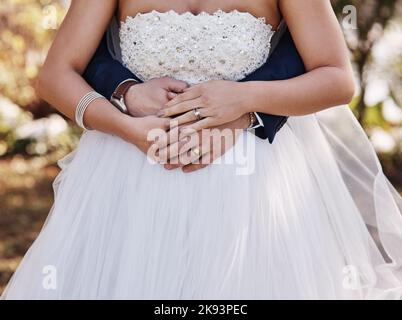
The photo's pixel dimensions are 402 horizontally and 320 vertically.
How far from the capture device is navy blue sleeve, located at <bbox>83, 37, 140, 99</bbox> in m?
2.16

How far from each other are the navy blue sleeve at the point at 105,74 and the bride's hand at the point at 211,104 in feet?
0.66

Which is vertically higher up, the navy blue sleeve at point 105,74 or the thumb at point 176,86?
the navy blue sleeve at point 105,74

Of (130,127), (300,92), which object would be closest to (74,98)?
(130,127)

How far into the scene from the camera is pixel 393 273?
94.2 inches

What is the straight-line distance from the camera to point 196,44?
2119 millimetres

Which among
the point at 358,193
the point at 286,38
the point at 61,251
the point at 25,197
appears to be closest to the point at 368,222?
the point at 358,193

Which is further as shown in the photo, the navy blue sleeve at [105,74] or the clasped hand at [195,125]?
the navy blue sleeve at [105,74]

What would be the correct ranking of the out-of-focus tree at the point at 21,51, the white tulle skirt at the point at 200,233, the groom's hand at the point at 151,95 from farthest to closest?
the out-of-focus tree at the point at 21,51 < the groom's hand at the point at 151,95 < the white tulle skirt at the point at 200,233

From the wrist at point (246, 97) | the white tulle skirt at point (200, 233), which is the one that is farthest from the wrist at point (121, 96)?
the wrist at point (246, 97)

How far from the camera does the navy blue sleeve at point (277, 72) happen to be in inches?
83.3

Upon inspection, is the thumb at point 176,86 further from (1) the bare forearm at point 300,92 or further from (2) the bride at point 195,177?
(1) the bare forearm at point 300,92

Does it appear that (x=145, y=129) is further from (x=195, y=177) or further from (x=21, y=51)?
(x=21, y=51)

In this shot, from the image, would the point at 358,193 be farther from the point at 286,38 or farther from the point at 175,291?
the point at 175,291

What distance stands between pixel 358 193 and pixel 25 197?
3.93 m
